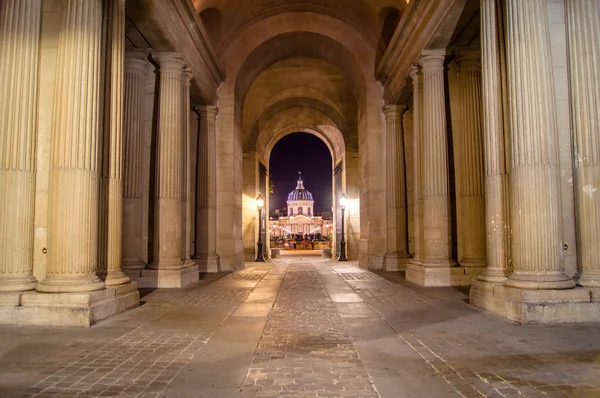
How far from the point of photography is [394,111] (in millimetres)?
19281

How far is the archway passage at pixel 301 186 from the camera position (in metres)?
105

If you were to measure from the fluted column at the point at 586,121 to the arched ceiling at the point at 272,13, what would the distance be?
11633 mm

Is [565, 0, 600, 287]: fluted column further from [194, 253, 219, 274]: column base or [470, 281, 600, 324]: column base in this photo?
[194, 253, 219, 274]: column base

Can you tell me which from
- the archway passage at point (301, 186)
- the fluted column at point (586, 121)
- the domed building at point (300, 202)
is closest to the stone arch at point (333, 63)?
the fluted column at point (586, 121)

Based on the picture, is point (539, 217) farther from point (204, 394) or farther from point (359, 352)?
point (204, 394)

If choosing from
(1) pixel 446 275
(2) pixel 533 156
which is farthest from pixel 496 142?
(1) pixel 446 275

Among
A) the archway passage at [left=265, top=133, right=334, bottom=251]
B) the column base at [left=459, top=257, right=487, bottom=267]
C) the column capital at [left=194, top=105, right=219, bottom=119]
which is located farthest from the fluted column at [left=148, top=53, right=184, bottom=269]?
the archway passage at [left=265, top=133, right=334, bottom=251]

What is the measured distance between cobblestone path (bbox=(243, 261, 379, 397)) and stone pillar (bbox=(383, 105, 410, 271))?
9.89 meters

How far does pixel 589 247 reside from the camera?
27.6 feet

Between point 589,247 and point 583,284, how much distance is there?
0.65 meters

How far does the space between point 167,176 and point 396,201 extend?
923 centimetres

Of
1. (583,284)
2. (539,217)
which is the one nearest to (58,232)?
(539,217)

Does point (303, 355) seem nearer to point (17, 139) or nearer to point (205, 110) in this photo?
point (17, 139)

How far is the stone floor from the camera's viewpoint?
4.70 metres
